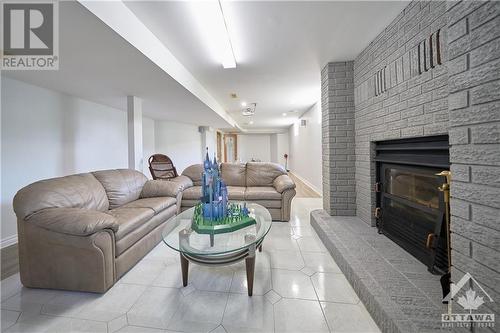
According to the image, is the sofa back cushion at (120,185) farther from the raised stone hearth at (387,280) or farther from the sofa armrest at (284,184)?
the raised stone hearth at (387,280)

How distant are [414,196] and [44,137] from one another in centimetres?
460

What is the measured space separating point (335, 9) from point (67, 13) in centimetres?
207

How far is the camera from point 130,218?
1948 mm

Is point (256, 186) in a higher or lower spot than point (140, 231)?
higher

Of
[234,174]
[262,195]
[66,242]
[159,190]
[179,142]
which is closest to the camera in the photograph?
[66,242]

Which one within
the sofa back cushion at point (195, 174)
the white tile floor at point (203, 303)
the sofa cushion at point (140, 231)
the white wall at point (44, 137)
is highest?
the white wall at point (44, 137)

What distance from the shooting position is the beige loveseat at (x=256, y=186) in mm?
3137

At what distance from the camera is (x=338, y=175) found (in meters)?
2.83

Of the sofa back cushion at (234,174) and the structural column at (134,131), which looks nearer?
the structural column at (134,131)

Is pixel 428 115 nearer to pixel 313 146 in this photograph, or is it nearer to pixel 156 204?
pixel 156 204

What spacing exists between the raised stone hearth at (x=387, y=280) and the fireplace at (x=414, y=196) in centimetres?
12

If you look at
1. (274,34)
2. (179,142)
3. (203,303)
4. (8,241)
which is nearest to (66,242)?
(203,303)

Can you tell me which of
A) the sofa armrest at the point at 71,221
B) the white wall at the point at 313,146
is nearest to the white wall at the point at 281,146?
the white wall at the point at 313,146

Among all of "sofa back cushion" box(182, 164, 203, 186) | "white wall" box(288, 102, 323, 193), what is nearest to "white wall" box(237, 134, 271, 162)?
"white wall" box(288, 102, 323, 193)
